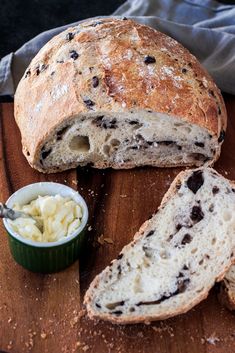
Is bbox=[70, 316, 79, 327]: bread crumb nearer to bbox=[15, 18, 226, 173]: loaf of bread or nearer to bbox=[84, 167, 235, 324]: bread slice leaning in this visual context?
bbox=[84, 167, 235, 324]: bread slice leaning

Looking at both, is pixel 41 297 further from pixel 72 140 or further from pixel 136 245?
pixel 72 140

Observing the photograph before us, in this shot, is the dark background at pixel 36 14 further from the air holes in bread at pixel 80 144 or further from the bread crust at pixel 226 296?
the bread crust at pixel 226 296

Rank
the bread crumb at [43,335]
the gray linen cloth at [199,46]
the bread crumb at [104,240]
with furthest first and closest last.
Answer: the gray linen cloth at [199,46], the bread crumb at [104,240], the bread crumb at [43,335]

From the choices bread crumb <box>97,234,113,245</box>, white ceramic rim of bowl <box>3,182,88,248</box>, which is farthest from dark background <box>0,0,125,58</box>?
bread crumb <box>97,234,113,245</box>

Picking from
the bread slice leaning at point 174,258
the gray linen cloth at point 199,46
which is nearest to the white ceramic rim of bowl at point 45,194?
the bread slice leaning at point 174,258

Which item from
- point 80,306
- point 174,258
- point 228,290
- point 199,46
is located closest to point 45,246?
point 80,306

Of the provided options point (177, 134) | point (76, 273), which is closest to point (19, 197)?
point (76, 273)

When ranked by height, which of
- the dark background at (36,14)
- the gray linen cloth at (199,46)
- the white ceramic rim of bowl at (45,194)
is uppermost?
the gray linen cloth at (199,46)

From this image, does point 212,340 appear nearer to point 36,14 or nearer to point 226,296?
point 226,296
